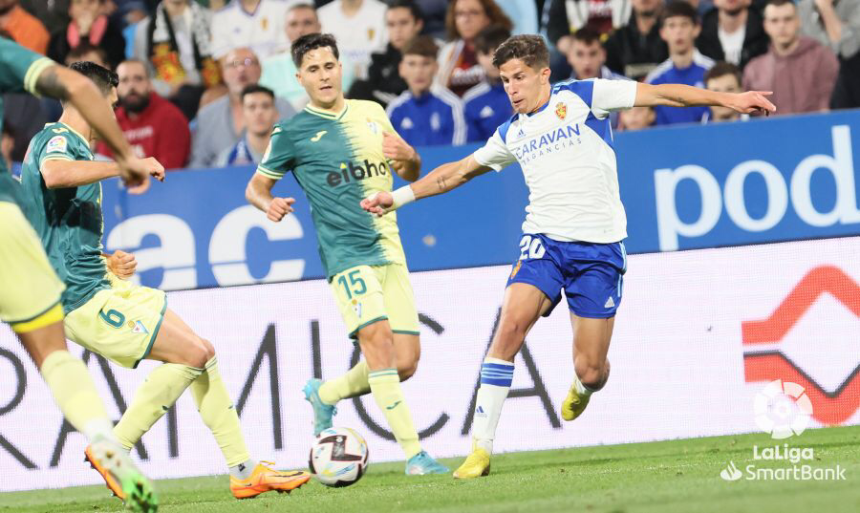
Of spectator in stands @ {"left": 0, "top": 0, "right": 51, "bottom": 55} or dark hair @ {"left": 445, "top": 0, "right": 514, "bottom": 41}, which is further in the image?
spectator in stands @ {"left": 0, "top": 0, "right": 51, "bottom": 55}

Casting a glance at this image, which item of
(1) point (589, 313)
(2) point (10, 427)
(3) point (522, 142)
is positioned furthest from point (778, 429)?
(2) point (10, 427)

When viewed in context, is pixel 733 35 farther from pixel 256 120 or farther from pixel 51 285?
pixel 51 285

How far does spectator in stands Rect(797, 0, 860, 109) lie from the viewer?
1048cm

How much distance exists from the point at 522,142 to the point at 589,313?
1069mm

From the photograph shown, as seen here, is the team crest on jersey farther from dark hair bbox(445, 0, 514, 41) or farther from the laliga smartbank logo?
dark hair bbox(445, 0, 514, 41)

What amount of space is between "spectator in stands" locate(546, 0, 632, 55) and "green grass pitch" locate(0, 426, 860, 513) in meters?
4.11

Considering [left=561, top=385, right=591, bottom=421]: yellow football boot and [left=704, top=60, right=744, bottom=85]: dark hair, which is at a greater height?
[left=704, top=60, right=744, bottom=85]: dark hair

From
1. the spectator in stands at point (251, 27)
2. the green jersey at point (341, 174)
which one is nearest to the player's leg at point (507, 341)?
the green jersey at point (341, 174)

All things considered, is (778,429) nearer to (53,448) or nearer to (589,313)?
(589,313)

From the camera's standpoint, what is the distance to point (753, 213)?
926 cm

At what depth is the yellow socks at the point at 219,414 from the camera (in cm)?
716

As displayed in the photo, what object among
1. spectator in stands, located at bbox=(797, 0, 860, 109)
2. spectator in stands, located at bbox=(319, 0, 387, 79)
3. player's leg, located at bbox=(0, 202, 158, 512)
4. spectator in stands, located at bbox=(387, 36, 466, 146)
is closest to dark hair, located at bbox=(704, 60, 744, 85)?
spectator in stands, located at bbox=(797, 0, 860, 109)

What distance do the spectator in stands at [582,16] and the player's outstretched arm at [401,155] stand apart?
3.58 meters

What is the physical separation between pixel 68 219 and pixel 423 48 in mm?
4635
